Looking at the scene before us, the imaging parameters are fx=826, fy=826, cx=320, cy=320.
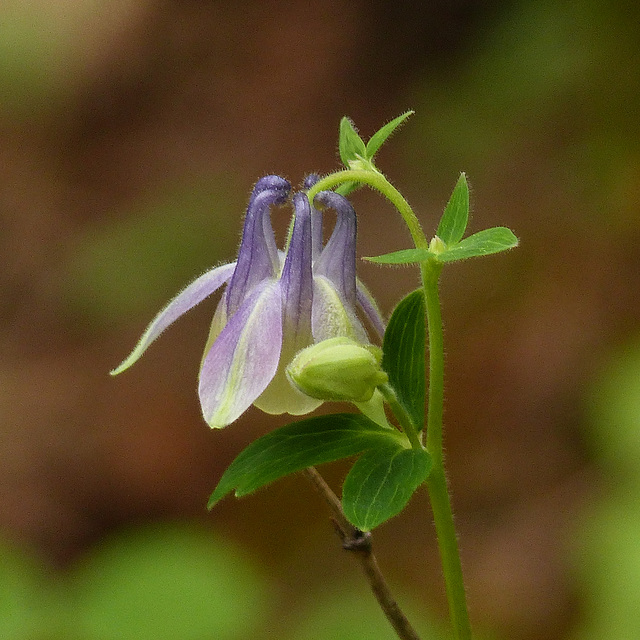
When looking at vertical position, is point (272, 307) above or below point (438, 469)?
above

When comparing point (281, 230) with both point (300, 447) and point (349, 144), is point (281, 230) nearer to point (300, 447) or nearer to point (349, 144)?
point (349, 144)

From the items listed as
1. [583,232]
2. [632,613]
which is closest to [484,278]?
[583,232]

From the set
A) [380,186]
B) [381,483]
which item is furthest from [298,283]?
[381,483]

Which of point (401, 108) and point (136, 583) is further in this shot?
point (401, 108)

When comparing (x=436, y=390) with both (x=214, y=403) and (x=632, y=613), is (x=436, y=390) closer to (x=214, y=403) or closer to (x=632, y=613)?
(x=214, y=403)

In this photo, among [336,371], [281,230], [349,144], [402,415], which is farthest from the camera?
[281,230]

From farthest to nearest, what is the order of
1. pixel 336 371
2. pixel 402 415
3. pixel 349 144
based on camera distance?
pixel 349 144 → pixel 402 415 → pixel 336 371

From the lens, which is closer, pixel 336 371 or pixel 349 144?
pixel 336 371
